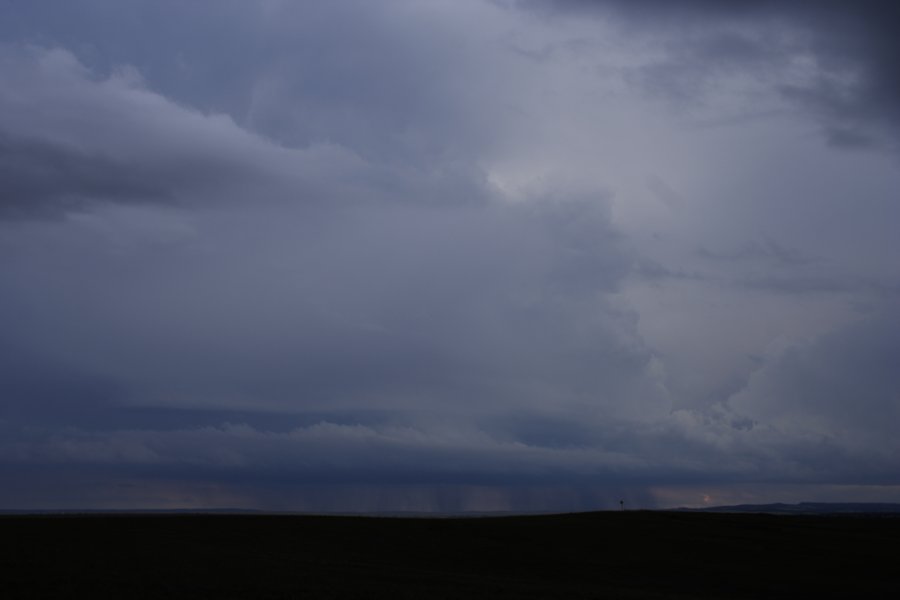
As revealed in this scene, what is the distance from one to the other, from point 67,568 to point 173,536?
17.8 m

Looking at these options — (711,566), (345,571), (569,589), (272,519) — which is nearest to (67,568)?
(345,571)

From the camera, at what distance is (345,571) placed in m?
44.2

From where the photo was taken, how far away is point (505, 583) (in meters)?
43.7

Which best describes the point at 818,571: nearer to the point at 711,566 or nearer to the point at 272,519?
the point at 711,566

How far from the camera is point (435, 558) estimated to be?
55.4 metres

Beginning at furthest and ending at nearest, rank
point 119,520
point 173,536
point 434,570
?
point 119,520 → point 173,536 → point 434,570

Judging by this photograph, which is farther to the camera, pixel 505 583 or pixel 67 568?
pixel 505 583

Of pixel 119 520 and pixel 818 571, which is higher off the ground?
pixel 119 520

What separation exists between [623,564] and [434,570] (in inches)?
587

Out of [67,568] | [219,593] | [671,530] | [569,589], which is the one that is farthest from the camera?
[671,530]

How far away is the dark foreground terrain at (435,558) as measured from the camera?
3712cm

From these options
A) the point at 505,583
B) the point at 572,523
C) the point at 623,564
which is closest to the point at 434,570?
the point at 505,583

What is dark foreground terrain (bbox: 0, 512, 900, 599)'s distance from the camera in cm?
3712

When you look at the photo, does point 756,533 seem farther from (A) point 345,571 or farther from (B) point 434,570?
(A) point 345,571
